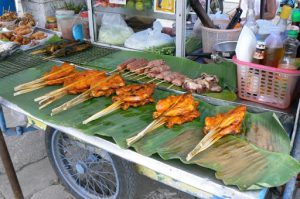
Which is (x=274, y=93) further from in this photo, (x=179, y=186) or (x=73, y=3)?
(x=73, y=3)

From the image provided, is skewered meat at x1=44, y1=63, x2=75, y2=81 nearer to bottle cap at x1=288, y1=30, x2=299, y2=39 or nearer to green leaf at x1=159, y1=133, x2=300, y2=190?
green leaf at x1=159, y1=133, x2=300, y2=190

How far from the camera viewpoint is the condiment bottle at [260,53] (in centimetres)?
209

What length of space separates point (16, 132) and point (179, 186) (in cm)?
180

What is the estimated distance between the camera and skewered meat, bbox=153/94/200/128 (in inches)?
75.7

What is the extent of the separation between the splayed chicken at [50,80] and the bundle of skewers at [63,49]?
70 centimetres

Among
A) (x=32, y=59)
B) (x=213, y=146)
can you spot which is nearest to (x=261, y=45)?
(x=213, y=146)

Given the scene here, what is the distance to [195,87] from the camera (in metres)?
2.38

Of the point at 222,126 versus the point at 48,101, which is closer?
the point at 222,126

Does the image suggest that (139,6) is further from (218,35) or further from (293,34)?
(293,34)

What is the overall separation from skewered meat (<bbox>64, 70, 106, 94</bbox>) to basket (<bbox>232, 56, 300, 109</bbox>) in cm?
111

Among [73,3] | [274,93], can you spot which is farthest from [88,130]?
[73,3]

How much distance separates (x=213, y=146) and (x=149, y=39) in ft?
6.59

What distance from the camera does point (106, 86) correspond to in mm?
2330

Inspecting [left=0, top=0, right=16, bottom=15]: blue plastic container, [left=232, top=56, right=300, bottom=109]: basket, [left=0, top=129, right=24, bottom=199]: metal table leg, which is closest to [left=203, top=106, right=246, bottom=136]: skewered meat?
[left=232, top=56, right=300, bottom=109]: basket
